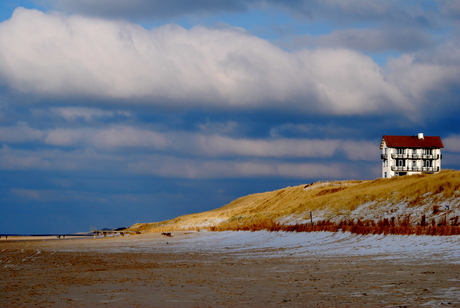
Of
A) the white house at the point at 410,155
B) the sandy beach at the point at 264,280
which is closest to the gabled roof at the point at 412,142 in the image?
the white house at the point at 410,155

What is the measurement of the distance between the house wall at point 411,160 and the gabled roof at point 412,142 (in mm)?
778

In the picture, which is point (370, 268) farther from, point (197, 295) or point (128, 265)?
point (128, 265)

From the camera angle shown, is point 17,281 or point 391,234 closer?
point 17,281

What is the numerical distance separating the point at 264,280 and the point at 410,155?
9691cm

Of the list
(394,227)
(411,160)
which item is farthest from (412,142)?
(394,227)

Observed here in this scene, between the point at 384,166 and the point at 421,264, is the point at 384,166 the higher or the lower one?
the higher one

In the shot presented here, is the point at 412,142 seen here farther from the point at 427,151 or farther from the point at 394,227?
the point at 394,227

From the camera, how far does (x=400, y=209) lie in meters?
43.2

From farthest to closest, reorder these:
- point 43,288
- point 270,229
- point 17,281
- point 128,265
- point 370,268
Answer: point 270,229
point 128,265
point 370,268
point 17,281
point 43,288

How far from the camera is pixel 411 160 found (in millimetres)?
108500

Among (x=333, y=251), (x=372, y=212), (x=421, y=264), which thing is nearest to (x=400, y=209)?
(x=372, y=212)

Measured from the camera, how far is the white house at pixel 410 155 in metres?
108

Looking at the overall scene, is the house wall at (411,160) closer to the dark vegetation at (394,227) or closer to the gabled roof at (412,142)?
the gabled roof at (412,142)

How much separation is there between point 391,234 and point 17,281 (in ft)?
65.2
